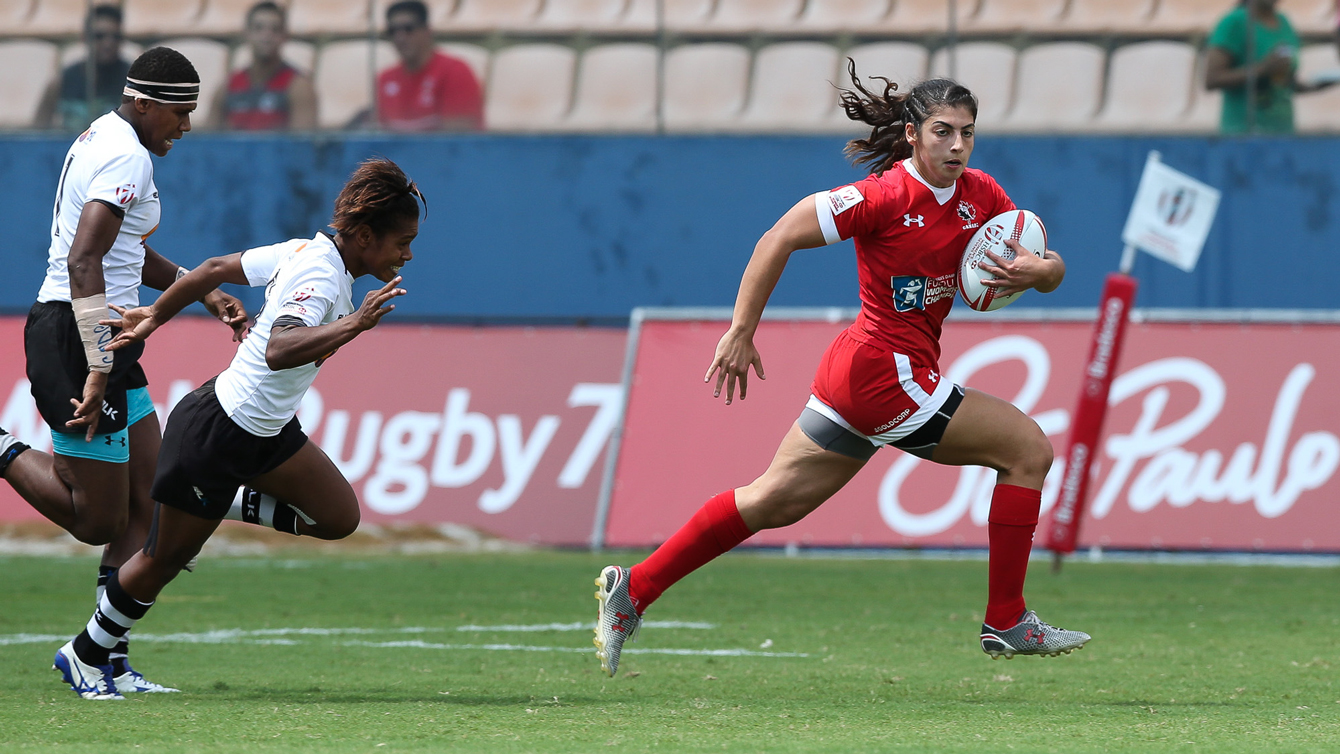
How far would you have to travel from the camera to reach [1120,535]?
1220 cm

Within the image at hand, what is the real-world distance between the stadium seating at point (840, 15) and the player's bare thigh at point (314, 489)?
35.6ft

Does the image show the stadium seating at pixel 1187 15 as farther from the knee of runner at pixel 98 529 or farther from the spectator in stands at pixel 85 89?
the knee of runner at pixel 98 529

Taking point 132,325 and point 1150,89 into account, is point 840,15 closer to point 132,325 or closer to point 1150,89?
point 1150,89

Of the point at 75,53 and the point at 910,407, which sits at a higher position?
the point at 75,53

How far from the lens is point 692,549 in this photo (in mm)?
6363

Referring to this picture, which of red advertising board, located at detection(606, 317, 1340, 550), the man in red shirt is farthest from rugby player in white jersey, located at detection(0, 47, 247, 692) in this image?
the man in red shirt

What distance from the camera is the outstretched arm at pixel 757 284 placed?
19.6 feet

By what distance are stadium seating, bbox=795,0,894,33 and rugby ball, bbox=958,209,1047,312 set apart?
10.2 metres

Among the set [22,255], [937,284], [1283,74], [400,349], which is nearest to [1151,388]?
[1283,74]

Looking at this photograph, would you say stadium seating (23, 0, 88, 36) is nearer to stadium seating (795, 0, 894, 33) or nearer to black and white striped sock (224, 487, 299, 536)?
stadium seating (795, 0, 894, 33)

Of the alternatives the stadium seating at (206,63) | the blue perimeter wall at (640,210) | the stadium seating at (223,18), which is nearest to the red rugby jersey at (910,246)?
the blue perimeter wall at (640,210)

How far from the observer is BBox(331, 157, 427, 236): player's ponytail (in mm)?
6102

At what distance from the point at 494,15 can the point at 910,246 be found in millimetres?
11101

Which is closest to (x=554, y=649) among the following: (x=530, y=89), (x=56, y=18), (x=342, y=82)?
(x=530, y=89)
